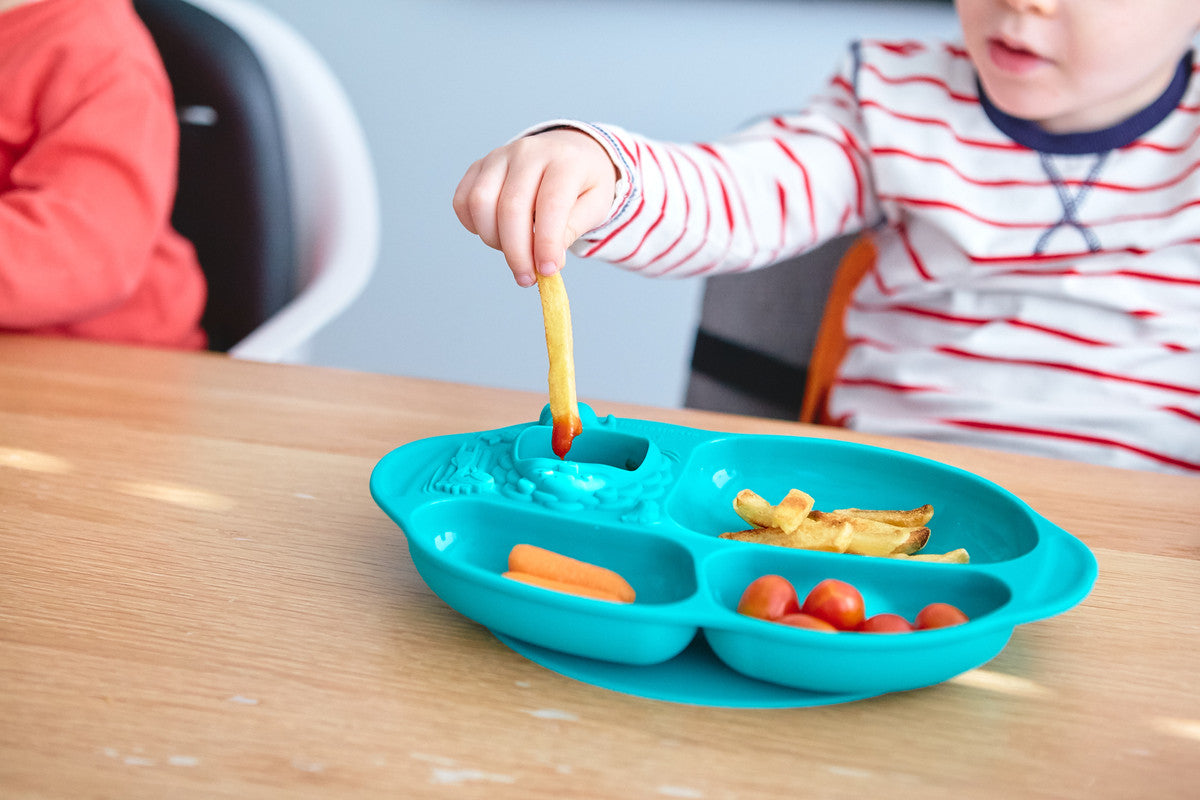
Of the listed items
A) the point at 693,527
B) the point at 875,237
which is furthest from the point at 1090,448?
the point at 693,527

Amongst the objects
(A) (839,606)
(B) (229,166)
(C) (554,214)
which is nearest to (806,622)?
(A) (839,606)

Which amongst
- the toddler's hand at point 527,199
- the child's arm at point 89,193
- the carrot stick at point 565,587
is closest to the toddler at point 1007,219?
the toddler's hand at point 527,199

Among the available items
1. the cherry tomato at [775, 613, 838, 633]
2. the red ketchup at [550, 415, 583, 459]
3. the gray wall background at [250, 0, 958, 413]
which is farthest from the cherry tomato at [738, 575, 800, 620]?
the gray wall background at [250, 0, 958, 413]

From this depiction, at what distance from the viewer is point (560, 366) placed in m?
0.46

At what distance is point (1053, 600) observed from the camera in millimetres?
365

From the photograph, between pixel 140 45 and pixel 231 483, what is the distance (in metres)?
0.70

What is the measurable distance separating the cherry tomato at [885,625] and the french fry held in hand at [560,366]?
17 cm

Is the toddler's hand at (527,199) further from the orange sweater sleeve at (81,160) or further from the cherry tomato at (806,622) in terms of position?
the orange sweater sleeve at (81,160)

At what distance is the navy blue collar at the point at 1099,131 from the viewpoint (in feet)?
2.68

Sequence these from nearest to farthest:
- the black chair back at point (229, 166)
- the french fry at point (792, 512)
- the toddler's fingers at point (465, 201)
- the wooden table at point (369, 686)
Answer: the wooden table at point (369, 686) → the french fry at point (792, 512) → the toddler's fingers at point (465, 201) → the black chair back at point (229, 166)

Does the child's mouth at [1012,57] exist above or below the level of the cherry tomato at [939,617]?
above

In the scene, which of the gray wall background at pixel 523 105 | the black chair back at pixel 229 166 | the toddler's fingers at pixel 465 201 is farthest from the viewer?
the gray wall background at pixel 523 105

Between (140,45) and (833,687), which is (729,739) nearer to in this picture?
(833,687)

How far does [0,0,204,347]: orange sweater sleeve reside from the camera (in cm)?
88
